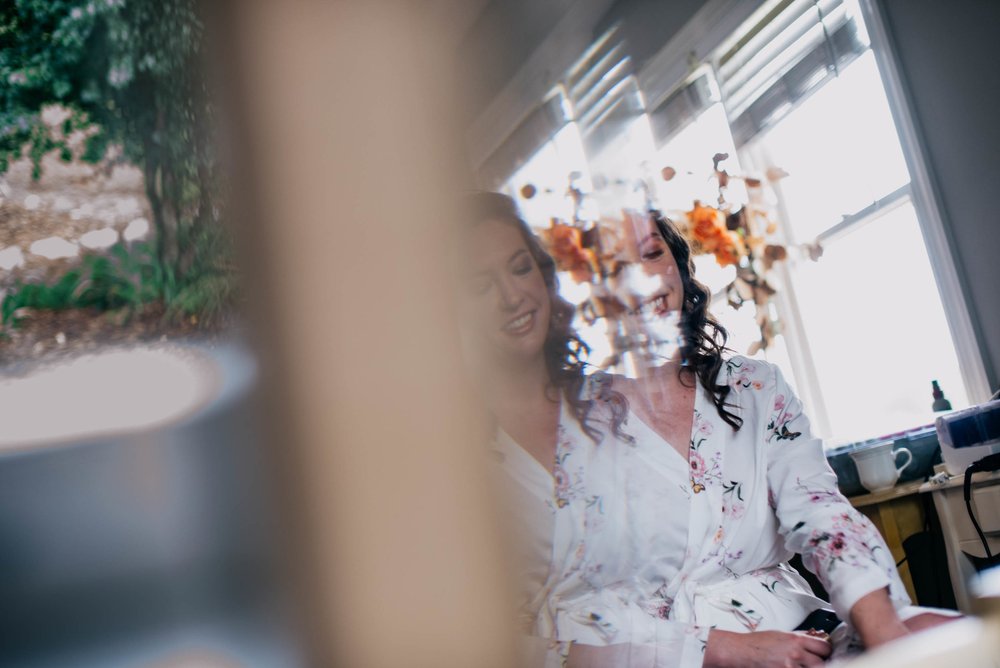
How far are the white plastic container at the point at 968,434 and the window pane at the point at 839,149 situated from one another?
0.31 m

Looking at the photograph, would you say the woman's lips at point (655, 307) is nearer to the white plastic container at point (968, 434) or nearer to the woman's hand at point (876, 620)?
the woman's hand at point (876, 620)

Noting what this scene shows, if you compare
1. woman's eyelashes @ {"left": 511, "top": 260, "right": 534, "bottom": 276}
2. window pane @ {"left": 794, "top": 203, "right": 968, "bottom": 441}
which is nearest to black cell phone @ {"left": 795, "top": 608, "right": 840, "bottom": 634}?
window pane @ {"left": 794, "top": 203, "right": 968, "bottom": 441}

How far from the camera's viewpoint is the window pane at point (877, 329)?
3.19 ft

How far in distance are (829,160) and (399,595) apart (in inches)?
36.0

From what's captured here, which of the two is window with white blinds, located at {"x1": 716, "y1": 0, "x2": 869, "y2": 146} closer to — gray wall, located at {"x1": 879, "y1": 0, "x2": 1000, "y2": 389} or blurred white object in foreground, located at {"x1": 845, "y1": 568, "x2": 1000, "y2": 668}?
gray wall, located at {"x1": 879, "y1": 0, "x2": 1000, "y2": 389}

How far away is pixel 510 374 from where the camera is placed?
2.16ft

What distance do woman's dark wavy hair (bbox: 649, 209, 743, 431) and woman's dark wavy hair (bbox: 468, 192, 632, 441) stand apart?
108 millimetres

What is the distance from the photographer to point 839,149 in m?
1.03

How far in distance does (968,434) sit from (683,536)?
22.3 inches

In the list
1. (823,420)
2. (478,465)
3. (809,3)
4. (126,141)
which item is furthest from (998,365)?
(126,141)

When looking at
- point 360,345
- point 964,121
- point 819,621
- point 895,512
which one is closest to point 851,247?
point 964,121

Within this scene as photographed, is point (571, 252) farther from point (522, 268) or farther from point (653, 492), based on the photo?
point (653, 492)

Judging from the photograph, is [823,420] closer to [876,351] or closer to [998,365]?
[876,351]

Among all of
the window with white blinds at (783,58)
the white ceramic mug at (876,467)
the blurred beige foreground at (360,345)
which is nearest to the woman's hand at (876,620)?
the white ceramic mug at (876,467)
